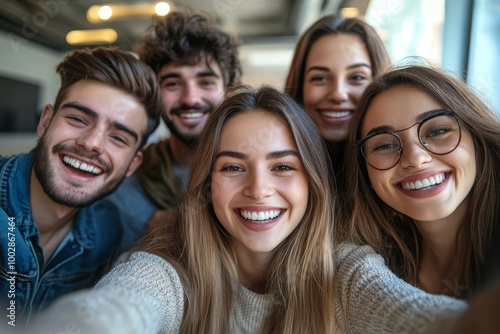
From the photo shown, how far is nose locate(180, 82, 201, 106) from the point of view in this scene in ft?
5.88

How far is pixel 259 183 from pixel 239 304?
0.38 metres

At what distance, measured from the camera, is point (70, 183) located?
4.34 feet

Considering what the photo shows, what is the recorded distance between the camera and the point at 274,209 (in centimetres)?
107

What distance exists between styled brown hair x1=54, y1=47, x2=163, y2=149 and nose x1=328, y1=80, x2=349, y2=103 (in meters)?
0.71

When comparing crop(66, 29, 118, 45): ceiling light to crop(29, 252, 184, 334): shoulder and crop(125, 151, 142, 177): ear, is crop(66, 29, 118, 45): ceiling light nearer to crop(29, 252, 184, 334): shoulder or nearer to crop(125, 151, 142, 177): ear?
crop(125, 151, 142, 177): ear

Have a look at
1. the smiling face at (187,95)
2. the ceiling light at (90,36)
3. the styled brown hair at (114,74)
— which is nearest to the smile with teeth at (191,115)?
the smiling face at (187,95)

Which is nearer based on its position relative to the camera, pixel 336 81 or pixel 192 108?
pixel 336 81

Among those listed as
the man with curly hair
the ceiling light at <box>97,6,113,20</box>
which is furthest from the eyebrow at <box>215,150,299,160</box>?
the ceiling light at <box>97,6,113,20</box>

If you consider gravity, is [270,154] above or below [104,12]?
below

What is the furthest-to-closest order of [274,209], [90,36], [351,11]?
[90,36], [351,11], [274,209]

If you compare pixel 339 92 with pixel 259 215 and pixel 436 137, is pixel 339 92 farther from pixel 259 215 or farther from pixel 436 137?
pixel 259 215

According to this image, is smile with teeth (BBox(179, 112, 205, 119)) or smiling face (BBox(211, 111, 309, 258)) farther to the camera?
smile with teeth (BBox(179, 112, 205, 119))

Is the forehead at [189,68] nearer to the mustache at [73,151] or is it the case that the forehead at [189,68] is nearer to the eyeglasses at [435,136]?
the mustache at [73,151]

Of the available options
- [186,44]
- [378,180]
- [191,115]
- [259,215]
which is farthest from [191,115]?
[378,180]
